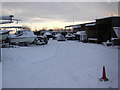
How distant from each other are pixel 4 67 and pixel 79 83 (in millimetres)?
4083

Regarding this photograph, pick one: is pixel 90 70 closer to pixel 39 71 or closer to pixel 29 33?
pixel 39 71

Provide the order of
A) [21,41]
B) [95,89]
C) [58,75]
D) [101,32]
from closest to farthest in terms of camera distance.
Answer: [95,89]
[58,75]
[21,41]
[101,32]

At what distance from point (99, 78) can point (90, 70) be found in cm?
116

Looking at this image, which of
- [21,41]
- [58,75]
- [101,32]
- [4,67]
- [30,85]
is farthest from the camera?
[101,32]

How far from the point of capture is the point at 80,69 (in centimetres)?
754

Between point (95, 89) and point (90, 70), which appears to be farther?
point (90, 70)

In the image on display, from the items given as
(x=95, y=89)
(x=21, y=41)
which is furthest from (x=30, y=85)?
(x=21, y=41)

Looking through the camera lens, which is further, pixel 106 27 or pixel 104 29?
pixel 104 29

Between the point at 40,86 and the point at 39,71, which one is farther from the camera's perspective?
the point at 39,71

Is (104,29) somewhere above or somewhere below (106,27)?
below

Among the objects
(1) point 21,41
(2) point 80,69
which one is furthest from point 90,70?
(1) point 21,41

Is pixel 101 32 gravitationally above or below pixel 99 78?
above

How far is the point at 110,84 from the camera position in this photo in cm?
559

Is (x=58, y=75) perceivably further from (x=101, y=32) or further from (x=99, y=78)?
(x=101, y=32)
